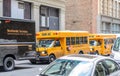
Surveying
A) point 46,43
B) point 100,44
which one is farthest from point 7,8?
point 100,44

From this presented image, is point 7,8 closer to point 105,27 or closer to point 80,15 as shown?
point 80,15

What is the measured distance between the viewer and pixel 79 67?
7809 mm

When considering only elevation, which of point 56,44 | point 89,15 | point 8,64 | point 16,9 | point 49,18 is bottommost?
point 8,64

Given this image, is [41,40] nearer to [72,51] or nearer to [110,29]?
[72,51]

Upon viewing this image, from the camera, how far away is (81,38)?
1096 inches

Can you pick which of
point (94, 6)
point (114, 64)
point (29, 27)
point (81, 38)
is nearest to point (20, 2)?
point (81, 38)

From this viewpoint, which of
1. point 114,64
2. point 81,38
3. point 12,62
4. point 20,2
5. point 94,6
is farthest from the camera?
point 94,6

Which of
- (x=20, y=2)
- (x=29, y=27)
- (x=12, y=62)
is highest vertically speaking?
(x=20, y=2)

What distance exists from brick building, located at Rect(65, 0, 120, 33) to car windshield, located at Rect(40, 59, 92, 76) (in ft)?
146

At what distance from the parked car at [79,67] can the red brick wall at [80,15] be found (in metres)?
44.3

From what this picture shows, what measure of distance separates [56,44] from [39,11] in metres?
12.9

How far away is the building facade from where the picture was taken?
3238 centimetres

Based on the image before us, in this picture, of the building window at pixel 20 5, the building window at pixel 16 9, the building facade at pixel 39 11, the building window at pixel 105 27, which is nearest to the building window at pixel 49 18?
the building facade at pixel 39 11

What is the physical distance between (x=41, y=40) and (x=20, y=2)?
9886 millimetres
